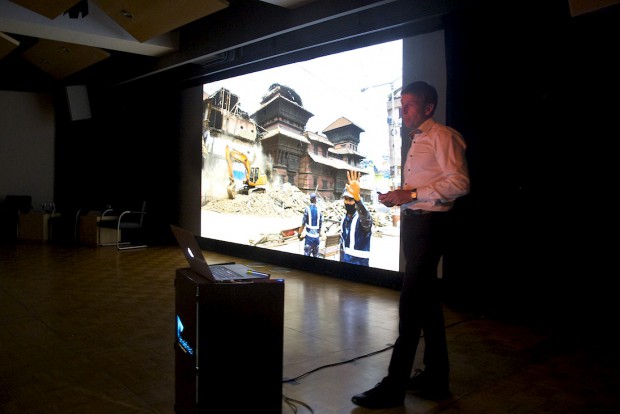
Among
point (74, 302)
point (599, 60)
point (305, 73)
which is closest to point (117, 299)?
point (74, 302)

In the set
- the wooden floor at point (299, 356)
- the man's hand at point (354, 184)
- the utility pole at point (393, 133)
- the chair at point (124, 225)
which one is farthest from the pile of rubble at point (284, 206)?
the chair at point (124, 225)

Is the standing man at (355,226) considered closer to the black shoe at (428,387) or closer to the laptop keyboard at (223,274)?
the black shoe at (428,387)

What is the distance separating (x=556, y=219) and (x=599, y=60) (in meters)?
1.13

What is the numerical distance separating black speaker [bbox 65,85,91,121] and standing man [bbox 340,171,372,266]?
6120 mm

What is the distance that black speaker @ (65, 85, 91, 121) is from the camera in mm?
8703

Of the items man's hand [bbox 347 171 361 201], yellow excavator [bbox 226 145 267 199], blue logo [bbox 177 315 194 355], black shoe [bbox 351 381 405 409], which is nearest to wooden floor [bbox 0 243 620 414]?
black shoe [bbox 351 381 405 409]

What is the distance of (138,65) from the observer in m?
7.74

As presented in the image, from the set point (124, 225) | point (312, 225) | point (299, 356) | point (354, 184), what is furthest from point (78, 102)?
point (299, 356)

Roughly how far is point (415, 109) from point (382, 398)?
1.28 m

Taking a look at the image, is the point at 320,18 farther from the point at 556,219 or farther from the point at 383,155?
the point at 556,219

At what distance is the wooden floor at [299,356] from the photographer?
2.14m

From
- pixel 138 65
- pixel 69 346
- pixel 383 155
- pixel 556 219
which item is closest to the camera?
pixel 69 346

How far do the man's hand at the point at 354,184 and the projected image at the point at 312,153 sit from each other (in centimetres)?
2

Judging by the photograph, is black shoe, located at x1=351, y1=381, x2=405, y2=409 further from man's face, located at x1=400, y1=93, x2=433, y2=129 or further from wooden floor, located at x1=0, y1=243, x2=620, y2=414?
man's face, located at x1=400, y1=93, x2=433, y2=129
